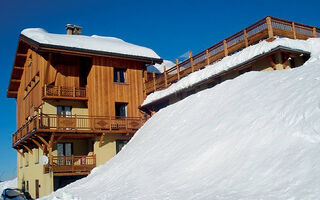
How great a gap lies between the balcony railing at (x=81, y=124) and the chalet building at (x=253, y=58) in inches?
113

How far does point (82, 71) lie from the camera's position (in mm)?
27016

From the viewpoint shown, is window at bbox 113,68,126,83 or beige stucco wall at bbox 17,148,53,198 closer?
beige stucco wall at bbox 17,148,53,198

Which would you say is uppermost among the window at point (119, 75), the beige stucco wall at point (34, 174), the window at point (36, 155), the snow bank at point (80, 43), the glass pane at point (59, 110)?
the snow bank at point (80, 43)

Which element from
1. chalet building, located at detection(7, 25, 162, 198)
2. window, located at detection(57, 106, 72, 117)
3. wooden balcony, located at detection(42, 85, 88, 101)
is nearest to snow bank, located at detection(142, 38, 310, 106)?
chalet building, located at detection(7, 25, 162, 198)

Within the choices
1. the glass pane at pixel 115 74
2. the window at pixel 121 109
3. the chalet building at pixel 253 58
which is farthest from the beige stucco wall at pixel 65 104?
the chalet building at pixel 253 58

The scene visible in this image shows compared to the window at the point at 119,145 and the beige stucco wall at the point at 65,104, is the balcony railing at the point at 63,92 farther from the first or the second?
the window at the point at 119,145

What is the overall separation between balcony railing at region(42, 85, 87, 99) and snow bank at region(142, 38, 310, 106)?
599 centimetres

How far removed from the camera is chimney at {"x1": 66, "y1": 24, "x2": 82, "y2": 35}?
33094mm

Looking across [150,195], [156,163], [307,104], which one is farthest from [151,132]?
[307,104]

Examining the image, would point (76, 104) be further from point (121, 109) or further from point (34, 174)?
point (34, 174)

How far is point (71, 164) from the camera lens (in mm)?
23234

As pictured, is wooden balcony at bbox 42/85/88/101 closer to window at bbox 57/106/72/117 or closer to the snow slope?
window at bbox 57/106/72/117

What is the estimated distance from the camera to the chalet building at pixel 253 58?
55.9ft

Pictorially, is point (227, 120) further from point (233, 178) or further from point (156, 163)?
point (233, 178)
